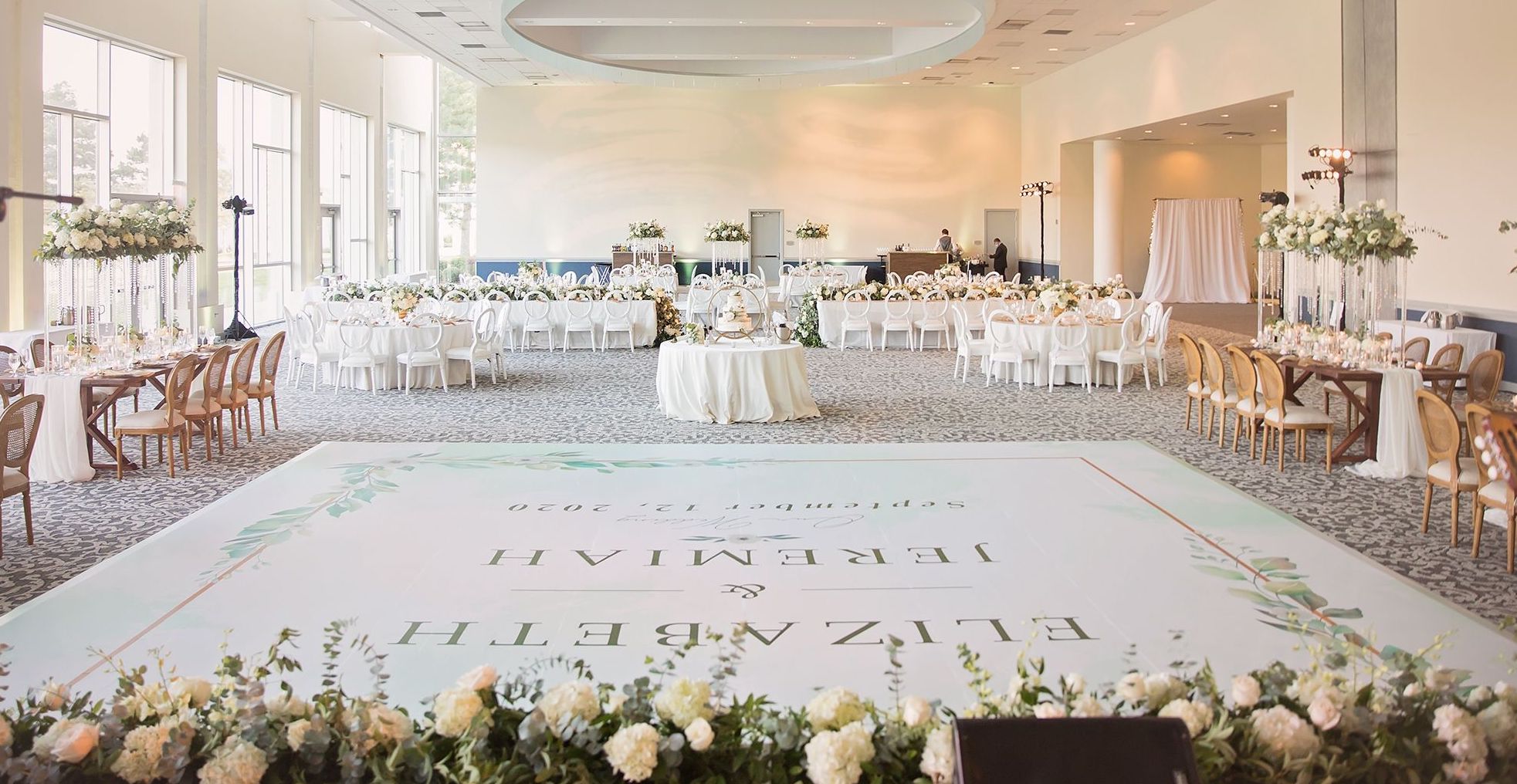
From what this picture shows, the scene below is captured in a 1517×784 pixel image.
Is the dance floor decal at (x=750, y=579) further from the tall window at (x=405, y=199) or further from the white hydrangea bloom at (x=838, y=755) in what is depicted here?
the tall window at (x=405, y=199)

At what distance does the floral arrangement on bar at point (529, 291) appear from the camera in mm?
16298

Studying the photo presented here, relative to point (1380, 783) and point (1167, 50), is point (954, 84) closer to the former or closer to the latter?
point (1167, 50)

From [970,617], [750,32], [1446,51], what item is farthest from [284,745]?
[750,32]

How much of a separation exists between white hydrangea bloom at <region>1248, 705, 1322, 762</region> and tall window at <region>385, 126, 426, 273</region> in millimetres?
26932

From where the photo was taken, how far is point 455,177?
99.7 ft

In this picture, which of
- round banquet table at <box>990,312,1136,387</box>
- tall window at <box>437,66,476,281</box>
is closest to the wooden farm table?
round banquet table at <box>990,312,1136,387</box>

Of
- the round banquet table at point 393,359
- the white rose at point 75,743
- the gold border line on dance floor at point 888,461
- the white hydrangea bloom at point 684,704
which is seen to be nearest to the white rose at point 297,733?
the white rose at point 75,743

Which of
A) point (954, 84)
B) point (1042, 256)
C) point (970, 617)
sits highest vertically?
point (954, 84)

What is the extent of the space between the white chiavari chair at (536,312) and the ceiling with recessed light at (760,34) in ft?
12.0

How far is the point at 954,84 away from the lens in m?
27.2

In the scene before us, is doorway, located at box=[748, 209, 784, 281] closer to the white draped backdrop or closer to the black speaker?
the white draped backdrop

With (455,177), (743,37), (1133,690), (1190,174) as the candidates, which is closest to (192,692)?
(1133,690)

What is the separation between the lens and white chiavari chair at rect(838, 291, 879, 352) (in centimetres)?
1727

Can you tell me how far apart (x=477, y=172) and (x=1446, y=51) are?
66.9ft
